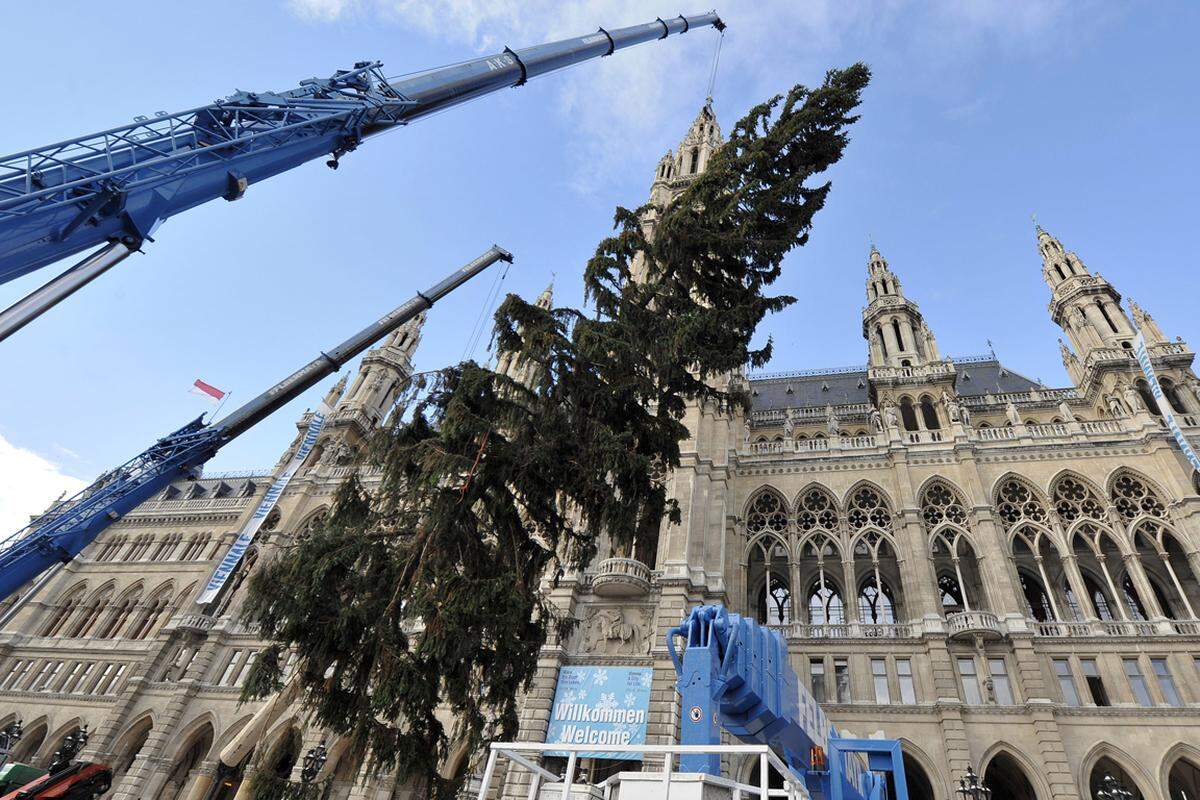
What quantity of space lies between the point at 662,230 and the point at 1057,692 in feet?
69.9

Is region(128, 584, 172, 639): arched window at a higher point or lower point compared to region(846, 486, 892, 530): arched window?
lower

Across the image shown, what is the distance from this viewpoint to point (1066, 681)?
2284 centimetres

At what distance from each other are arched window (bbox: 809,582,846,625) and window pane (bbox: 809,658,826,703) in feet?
9.34

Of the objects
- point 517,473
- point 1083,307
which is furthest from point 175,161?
point 1083,307

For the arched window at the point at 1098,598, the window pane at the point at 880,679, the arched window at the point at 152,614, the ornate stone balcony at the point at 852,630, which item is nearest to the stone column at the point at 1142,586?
the arched window at the point at 1098,598

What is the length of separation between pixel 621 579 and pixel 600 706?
448 cm

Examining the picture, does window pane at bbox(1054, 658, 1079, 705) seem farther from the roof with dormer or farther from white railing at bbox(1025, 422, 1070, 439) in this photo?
the roof with dormer

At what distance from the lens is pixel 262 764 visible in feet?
40.4

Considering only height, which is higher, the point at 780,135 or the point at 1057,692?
the point at 780,135

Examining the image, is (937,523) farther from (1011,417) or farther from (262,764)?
(262,764)

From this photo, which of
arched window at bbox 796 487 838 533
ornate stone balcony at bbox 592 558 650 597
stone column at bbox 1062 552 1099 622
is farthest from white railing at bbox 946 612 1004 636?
ornate stone balcony at bbox 592 558 650 597

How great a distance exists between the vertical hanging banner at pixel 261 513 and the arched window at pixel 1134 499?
4136 cm

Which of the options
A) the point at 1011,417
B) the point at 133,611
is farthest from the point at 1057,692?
the point at 133,611

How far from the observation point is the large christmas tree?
12.6 m
